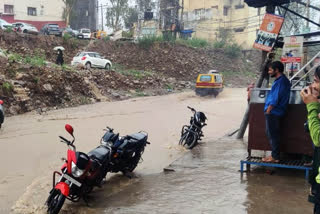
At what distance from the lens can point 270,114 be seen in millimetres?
5805

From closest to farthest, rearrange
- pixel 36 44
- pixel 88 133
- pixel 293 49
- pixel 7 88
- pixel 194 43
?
pixel 293 49, pixel 88 133, pixel 7 88, pixel 36 44, pixel 194 43

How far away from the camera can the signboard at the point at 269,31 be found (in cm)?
766

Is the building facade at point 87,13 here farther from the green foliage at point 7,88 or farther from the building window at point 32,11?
the green foliage at point 7,88

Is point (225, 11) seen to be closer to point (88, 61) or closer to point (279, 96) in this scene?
point (88, 61)

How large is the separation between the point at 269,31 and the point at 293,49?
65 cm

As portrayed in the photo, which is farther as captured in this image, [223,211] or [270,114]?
[270,114]

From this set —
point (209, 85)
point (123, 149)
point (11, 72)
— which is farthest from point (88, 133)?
point (209, 85)

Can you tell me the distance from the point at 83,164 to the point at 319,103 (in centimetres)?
306

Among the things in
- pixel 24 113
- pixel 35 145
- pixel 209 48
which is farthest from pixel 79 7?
pixel 35 145

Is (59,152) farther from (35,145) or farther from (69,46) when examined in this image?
(69,46)

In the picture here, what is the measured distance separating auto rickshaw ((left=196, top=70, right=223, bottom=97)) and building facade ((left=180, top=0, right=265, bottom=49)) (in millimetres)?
27499

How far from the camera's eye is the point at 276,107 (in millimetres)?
5777

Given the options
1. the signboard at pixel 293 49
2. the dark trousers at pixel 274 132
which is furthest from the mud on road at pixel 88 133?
the signboard at pixel 293 49

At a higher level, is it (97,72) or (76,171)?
(76,171)
